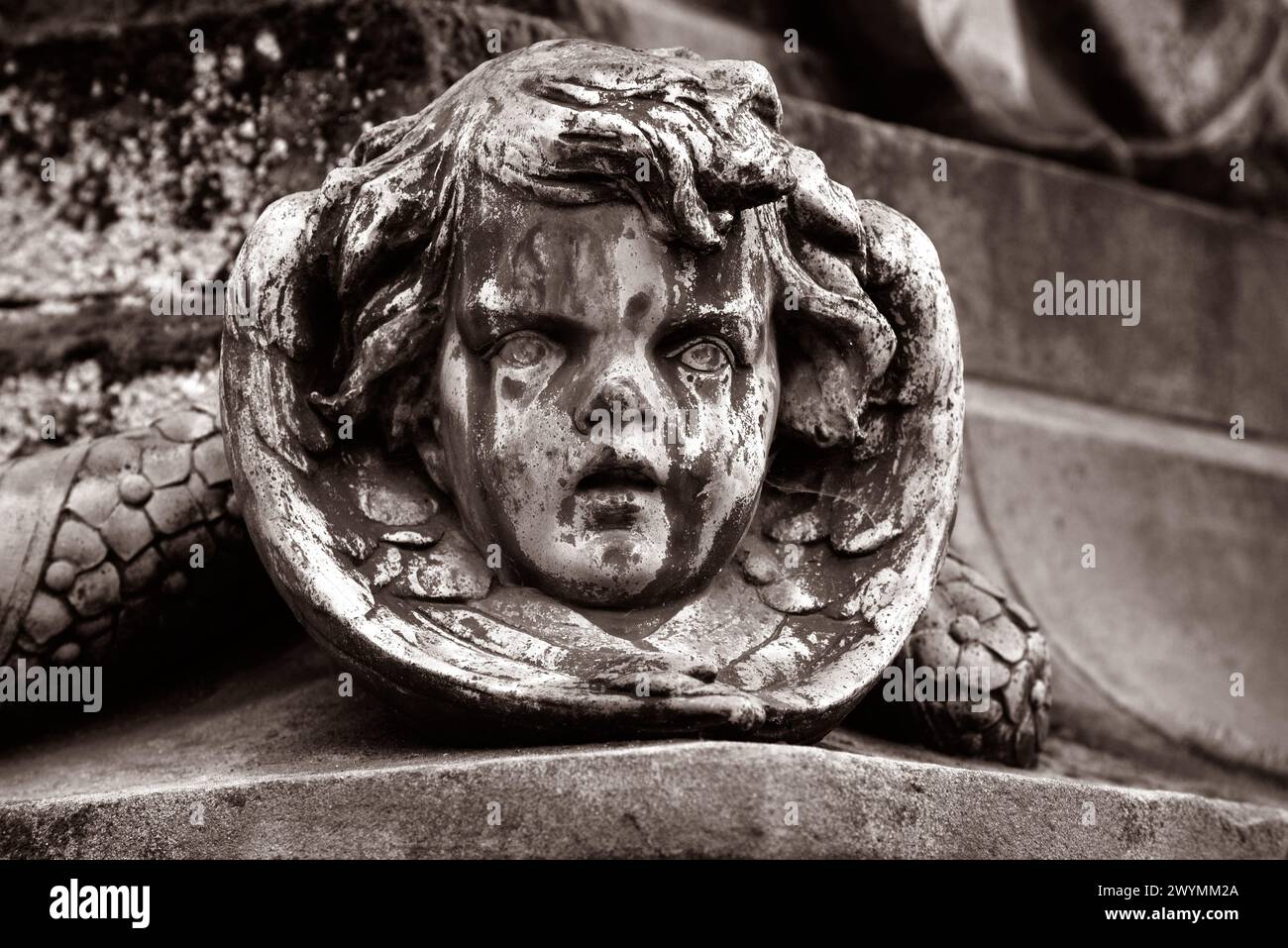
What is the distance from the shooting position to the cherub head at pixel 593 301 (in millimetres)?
2391

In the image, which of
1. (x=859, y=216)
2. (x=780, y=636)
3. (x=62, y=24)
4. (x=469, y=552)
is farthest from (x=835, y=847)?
(x=62, y=24)

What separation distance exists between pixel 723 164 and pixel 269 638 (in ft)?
3.29

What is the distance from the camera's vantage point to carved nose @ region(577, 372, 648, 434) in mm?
2377

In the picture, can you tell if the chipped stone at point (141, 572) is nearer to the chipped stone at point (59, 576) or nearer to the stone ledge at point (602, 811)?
the chipped stone at point (59, 576)

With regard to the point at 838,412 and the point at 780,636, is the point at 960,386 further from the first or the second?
the point at 780,636

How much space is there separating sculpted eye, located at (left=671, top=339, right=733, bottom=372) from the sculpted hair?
0.35 ft

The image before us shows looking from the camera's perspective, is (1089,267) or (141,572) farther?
(1089,267)

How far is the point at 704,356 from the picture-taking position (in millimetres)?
2465

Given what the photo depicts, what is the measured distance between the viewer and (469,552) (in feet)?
8.28

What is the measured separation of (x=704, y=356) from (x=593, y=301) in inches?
5.7

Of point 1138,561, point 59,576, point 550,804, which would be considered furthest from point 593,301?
point 1138,561

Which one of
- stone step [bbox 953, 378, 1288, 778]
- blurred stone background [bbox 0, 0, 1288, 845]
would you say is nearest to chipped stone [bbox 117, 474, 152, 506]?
blurred stone background [bbox 0, 0, 1288, 845]

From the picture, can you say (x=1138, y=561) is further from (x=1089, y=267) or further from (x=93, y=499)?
(x=93, y=499)

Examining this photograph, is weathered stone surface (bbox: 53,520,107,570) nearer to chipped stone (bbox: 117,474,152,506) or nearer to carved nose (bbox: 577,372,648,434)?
chipped stone (bbox: 117,474,152,506)
